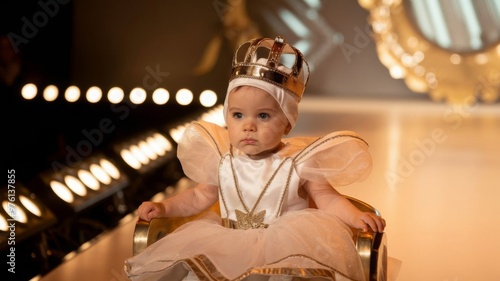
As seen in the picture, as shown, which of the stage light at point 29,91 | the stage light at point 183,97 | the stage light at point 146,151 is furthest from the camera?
the stage light at point 183,97

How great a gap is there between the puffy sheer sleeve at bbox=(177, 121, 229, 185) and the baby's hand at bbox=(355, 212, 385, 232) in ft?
1.64

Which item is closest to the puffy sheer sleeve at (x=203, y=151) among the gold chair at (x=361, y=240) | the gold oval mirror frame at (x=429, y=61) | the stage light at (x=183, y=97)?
the gold chair at (x=361, y=240)

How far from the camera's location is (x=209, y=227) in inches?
100

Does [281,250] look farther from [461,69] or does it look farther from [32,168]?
[461,69]

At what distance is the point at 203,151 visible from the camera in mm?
2764

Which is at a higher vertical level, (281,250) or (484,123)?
(484,123)

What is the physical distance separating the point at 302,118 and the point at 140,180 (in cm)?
410

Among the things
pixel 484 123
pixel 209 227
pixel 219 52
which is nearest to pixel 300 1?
pixel 219 52

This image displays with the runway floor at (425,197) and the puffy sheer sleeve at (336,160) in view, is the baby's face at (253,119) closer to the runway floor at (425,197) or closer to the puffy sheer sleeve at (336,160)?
the puffy sheer sleeve at (336,160)

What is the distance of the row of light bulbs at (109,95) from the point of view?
176 inches

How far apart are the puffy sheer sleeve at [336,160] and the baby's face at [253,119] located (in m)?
0.12

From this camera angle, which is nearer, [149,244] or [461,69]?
[149,244]

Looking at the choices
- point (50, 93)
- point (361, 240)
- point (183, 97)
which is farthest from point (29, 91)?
point (183, 97)

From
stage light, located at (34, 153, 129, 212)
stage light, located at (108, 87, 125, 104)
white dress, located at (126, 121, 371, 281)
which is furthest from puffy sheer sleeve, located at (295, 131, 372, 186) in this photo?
stage light, located at (108, 87, 125, 104)
